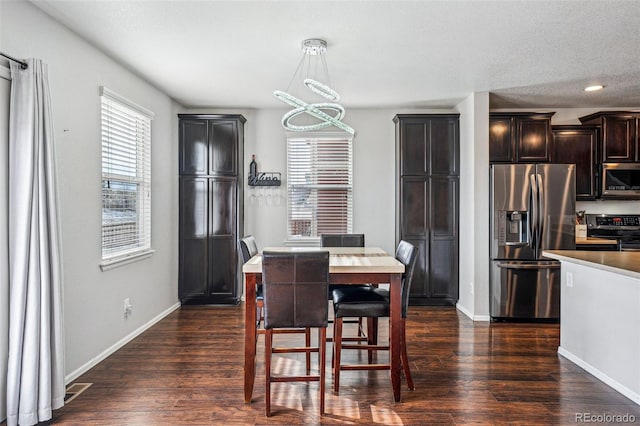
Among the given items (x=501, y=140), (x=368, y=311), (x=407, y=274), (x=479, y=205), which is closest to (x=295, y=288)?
(x=368, y=311)

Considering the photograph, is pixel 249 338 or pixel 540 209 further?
pixel 540 209

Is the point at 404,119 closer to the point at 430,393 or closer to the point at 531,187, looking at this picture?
the point at 531,187

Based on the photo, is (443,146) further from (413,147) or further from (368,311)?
(368,311)

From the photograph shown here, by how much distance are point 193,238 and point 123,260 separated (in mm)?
1501

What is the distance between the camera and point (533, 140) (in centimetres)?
501

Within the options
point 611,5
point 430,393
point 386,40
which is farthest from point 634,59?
point 430,393

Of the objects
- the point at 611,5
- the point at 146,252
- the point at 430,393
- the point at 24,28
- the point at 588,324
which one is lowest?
the point at 430,393

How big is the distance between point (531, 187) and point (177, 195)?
4.18 metres

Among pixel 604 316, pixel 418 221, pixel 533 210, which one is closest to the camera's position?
pixel 604 316

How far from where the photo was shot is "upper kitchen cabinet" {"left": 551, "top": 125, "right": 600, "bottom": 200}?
202 inches

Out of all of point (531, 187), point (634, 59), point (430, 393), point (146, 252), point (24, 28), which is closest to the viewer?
point (24, 28)

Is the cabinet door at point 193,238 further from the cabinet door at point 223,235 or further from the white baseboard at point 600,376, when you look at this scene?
the white baseboard at point 600,376

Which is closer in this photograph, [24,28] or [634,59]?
[24,28]

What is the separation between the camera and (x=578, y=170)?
5.16 meters
